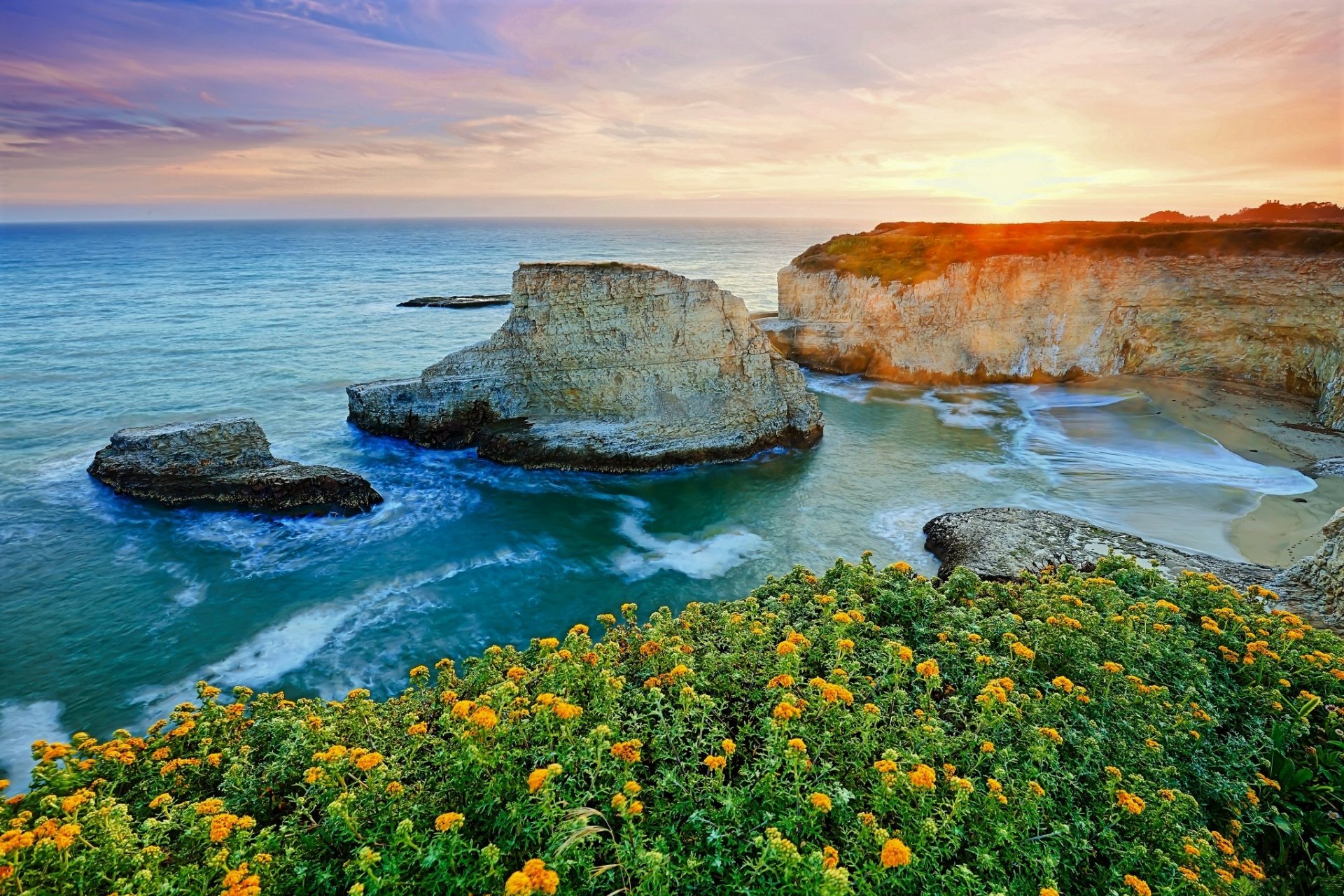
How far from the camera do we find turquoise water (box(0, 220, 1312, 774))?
1440cm

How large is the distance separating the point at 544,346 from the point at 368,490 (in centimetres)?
838

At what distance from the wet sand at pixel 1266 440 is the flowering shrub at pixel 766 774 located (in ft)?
42.2

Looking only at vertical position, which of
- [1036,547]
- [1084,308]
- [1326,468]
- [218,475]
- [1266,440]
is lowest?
[218,475]

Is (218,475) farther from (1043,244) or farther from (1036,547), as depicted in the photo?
(1043,244)

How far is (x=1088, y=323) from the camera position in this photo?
1332 inches

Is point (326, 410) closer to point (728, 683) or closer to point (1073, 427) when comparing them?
point (728, 683)

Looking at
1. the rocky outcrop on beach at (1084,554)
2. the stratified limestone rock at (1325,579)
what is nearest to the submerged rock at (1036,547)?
the rocky outcrop on beach at (1084,554)

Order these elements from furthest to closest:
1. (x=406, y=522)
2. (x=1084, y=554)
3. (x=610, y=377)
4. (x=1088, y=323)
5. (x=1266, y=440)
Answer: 1. (x=1088, y=323)
2. (x=1266, y=440)
3. (x=610, y=377)
4. (x=406, y=522)
5. (x=1084, y=554)

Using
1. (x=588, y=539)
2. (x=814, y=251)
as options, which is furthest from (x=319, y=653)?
(x=814, y=251)

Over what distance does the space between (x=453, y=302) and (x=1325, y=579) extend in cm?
6337

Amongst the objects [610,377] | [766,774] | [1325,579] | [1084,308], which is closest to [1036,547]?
[1325,579]

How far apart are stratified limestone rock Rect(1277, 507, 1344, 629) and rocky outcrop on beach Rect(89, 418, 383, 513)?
78.0 feet

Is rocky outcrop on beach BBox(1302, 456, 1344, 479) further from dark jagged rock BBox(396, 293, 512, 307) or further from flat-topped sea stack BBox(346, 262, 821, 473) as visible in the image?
dark jagged rock BBox(396, 293, 512, 307)

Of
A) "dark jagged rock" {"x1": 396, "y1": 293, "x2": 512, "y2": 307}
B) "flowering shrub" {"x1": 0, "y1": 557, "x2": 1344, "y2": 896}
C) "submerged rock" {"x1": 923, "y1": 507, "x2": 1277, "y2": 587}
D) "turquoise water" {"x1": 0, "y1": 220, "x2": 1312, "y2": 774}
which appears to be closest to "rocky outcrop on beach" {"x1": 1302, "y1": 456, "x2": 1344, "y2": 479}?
"turquoise water" {"x1": 0, "y1": 220, "x2": 1312, "y2": 774}
